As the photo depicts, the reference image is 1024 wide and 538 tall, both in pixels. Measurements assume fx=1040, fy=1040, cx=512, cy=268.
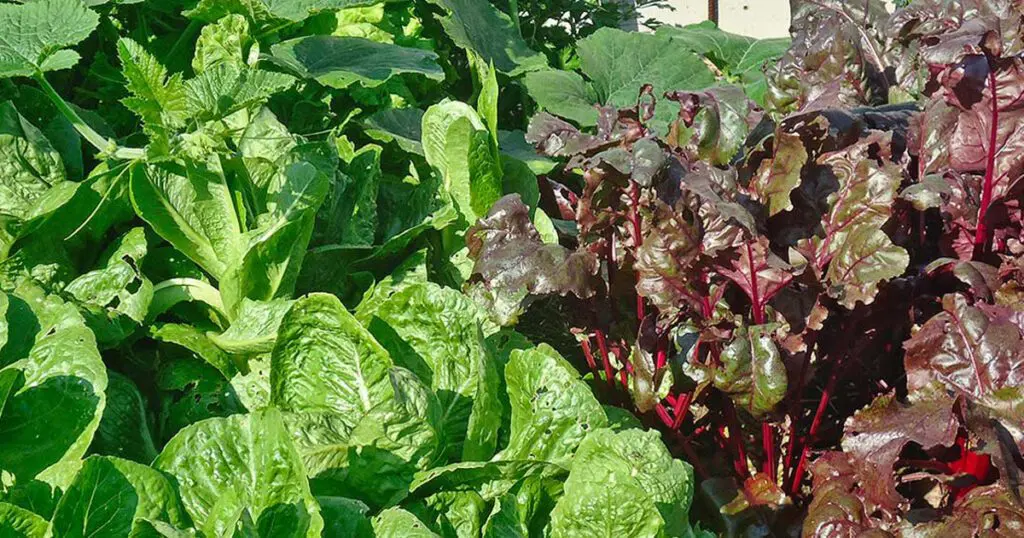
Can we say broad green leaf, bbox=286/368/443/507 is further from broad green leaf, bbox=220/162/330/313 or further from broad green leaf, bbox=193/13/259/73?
broad green leaf, bbox=193/13/259/73

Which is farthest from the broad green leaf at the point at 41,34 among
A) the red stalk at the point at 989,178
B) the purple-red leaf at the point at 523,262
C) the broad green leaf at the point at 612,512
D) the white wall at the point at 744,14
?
the white wall at the point at 744,14

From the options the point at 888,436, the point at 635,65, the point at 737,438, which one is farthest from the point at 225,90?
the point at 635,65

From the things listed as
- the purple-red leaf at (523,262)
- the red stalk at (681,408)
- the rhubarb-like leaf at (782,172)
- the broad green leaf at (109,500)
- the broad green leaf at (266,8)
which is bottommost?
the red stalk at (681,408)

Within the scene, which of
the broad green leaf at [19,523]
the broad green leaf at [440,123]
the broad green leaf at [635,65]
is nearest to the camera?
the broad green leaf at [19,523]

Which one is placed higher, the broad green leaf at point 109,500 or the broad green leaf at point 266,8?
the broad green leaf at point 266,8

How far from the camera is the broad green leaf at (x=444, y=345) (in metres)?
1.67

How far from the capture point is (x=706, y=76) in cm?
286

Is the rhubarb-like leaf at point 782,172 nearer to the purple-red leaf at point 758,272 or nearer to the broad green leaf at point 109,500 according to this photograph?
the purple-red leaf at point 758,272

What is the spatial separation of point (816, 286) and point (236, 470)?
0.92 metres

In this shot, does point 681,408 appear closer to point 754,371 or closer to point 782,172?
point 754,371

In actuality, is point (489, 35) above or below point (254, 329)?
above

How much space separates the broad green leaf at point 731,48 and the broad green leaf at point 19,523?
2193 millimetres

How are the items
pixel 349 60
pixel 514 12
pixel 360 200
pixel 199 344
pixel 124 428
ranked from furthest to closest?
pixel 514 12
pixel 349 60
pixel 360 200
pixel 199 344
pixel 124 428

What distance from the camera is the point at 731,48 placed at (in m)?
3.20
